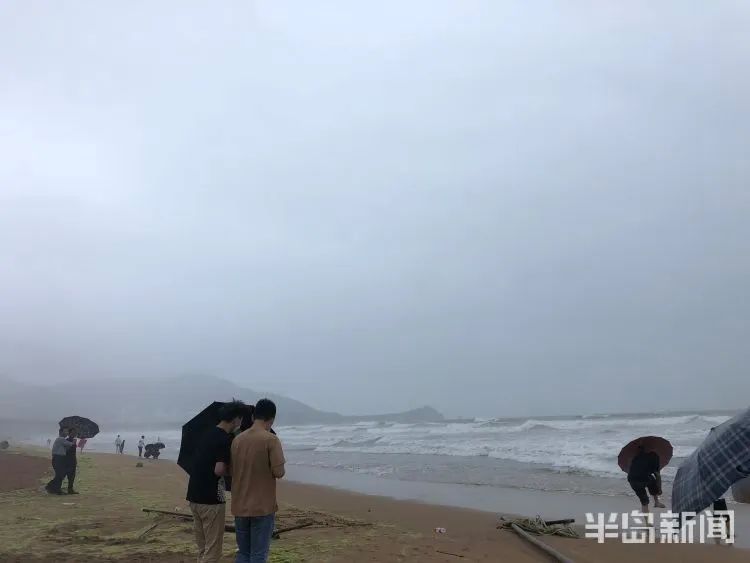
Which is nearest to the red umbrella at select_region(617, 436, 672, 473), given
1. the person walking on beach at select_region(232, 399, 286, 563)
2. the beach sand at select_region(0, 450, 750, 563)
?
the beach sand at select_region(0, 450, 750, 563)

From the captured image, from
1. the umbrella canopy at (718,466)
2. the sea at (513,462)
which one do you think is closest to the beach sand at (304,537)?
the umbrella canopy at (718,466)

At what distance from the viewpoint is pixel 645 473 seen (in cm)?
851

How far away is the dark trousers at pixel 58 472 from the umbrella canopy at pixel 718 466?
487 inches

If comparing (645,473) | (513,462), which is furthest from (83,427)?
(645,473)

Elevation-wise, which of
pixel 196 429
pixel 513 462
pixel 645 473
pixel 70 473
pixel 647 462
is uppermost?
pixel 196 429

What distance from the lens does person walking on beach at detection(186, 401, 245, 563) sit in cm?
478

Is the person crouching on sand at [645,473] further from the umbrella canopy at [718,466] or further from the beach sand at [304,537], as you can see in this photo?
the umbrella canopy at [718,466]

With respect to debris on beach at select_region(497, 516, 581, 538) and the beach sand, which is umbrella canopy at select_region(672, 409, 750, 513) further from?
debris on beach at select_region(497, 516, 581, 538)

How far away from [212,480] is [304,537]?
11.8ft

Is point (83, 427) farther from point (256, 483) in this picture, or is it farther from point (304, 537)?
point (256, 483)

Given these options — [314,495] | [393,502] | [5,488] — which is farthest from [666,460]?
[5,488]

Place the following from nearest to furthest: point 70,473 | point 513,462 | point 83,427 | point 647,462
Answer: point 647,462 < point 70,473 < point 83,427 < point 513,462

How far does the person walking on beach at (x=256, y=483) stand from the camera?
4.49 metres

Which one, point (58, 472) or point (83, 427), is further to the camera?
point (83, 427)
